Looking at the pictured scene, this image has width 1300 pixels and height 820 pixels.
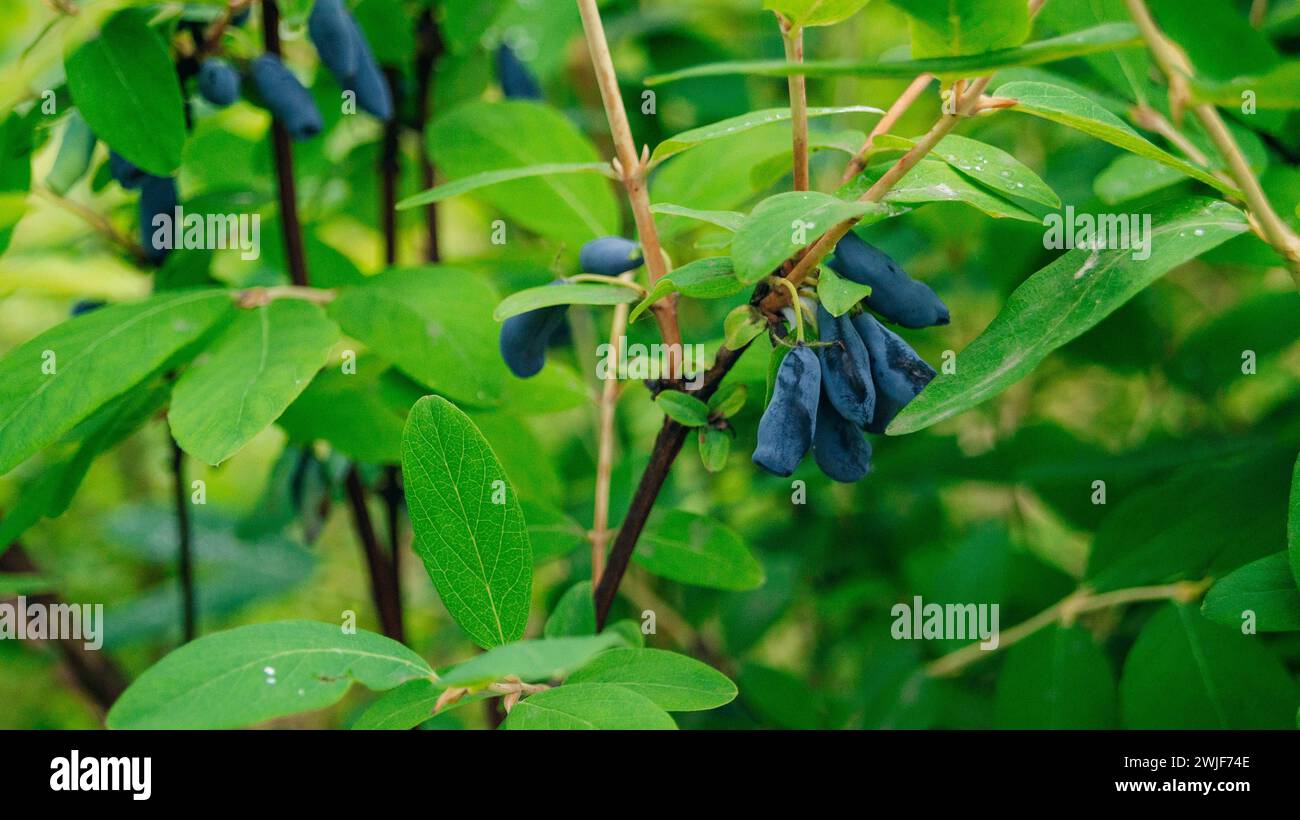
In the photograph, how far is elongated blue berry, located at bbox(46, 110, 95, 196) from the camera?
1.07 metres

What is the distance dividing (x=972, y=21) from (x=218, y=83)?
0.69 metres

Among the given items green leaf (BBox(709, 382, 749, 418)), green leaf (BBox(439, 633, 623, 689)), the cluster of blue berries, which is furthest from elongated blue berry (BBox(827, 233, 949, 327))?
green leaf (BBox(439, 633, 623, 689))

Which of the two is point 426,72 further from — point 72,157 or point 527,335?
point 527,335

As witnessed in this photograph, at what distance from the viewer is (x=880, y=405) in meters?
0.73

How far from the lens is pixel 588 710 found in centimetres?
64

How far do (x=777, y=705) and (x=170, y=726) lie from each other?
87 centimetres

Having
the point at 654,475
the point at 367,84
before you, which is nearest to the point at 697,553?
the point at 654,475

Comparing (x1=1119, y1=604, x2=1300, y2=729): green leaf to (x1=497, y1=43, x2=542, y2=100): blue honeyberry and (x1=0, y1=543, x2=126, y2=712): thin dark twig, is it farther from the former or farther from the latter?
(x1=0, y1=543, x2=126, y2=712): thin dark twig

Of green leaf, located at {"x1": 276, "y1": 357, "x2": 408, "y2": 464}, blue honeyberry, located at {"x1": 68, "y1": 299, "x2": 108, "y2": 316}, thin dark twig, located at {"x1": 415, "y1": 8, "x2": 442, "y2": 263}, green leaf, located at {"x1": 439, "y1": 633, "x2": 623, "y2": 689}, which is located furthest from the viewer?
thin dark twig, located at {"x1": 415, "y1": 8, "x2": 442, "y2": 263}

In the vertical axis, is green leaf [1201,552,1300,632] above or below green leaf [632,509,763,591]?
below

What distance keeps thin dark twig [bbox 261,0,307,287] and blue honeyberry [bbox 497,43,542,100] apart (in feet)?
1.07

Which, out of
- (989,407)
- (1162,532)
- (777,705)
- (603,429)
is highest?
(989,407)
